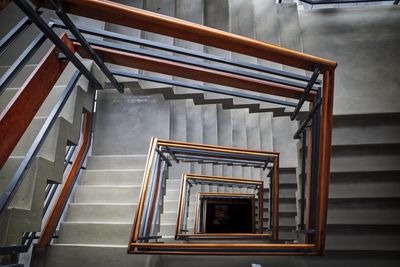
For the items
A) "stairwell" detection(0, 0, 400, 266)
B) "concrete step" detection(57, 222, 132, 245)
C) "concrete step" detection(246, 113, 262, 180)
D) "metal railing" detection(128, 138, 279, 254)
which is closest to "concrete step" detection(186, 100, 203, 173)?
"stairwell" detection(0, 0, 400, 266)

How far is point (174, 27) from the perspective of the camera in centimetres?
169

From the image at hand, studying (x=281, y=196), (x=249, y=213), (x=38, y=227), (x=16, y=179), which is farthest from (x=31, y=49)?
(x=249, y=213)

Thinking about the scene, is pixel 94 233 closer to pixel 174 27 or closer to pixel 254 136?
pixel 174 27

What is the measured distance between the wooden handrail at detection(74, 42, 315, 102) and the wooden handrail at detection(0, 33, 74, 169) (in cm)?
28

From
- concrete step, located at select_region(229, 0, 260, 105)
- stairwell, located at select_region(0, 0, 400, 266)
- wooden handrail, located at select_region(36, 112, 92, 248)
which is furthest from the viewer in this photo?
concrete step, located at select_region(229, 0, 260, 105)

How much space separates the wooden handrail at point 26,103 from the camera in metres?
1.87

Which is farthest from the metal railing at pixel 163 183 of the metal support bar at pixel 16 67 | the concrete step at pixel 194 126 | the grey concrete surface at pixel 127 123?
the concrete step at pixel 194 126

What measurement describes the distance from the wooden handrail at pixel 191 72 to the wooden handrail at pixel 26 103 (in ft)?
0.92

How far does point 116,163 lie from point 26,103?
111 inches

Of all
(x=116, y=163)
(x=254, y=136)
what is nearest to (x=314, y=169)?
(x=116, y=163)

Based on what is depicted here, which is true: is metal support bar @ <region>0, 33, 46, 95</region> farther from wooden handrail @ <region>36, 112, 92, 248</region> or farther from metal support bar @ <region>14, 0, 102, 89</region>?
wooden handrail @ <region>36, 112, 92, 248</region>

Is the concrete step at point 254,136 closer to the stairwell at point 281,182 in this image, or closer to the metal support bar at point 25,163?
the stairwell at point 281,182

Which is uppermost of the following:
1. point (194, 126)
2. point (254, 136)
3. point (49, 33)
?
point (254, 136)

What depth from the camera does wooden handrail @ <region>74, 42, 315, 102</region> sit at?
2451 millimetres
